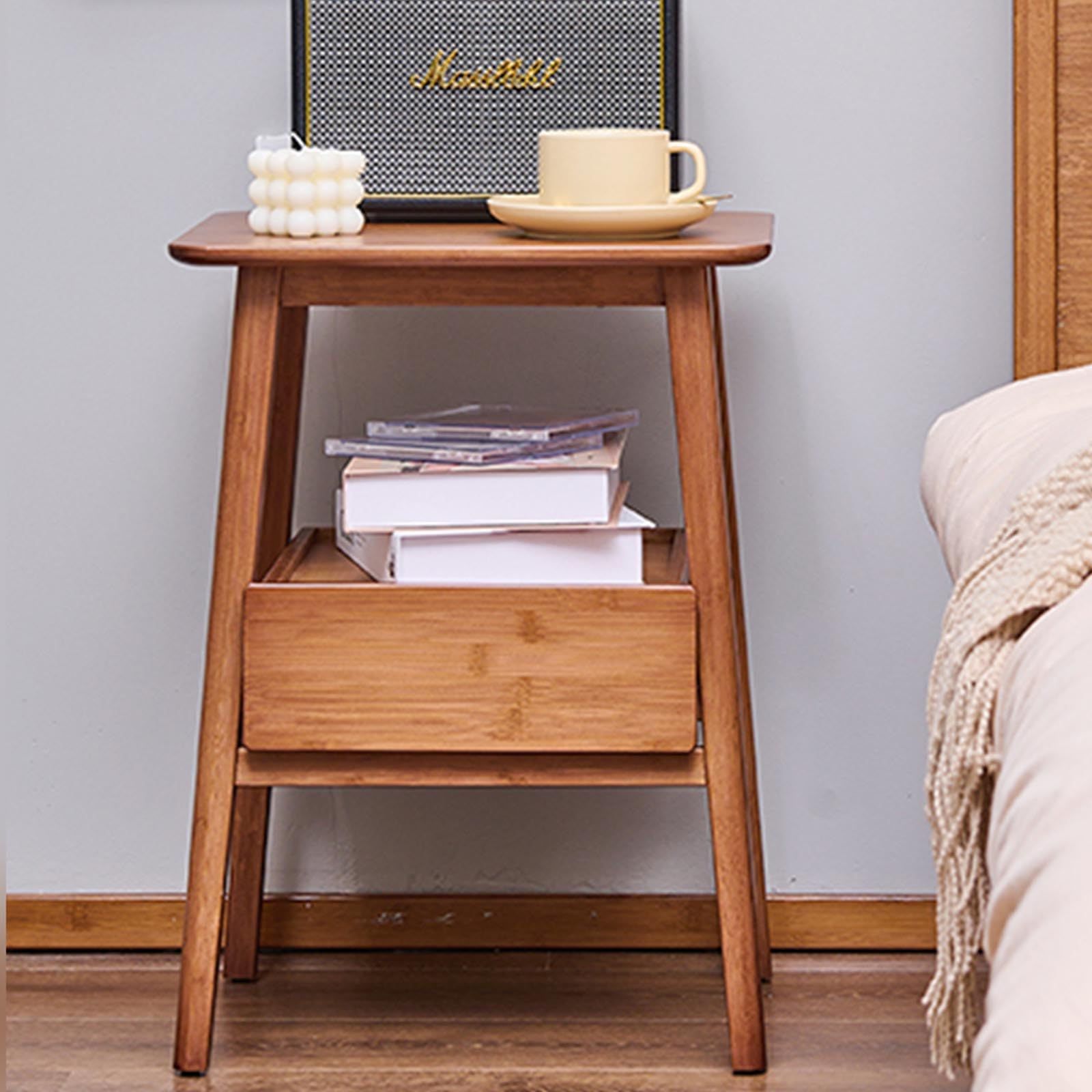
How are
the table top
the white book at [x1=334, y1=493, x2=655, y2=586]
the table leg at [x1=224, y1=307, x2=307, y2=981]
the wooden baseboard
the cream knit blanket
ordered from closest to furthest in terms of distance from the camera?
the cream knit blanket, the table top, the white book at [x1=334, y1=493, x2=655, y2=586], the table leg at [x1=224, y1=307, x2=307, y2=981], the wooden baseboard

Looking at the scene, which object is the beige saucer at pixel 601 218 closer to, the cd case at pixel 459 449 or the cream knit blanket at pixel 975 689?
the cd case at pixel 459 449

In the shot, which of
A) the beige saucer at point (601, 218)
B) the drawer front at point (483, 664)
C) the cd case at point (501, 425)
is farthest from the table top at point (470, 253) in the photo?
the drawer front at point (483, 664)

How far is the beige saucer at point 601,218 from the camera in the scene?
49.6 inches

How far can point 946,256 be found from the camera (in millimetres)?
1606

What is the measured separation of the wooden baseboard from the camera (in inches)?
66.2

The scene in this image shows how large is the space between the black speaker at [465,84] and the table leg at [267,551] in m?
0.17

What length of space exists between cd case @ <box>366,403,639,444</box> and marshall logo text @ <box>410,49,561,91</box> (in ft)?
0.90

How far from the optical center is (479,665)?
1315 mm

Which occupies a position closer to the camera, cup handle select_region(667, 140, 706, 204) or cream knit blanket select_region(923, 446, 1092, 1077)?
cream knit blanket select_region(923, 446, 1092, 1077)

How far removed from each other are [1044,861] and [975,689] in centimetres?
23

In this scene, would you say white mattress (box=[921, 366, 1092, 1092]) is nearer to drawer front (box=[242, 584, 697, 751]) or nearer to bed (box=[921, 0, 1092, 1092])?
bed (box=[921, 0, 1092, 1092])

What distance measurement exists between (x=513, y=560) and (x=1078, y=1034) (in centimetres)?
92

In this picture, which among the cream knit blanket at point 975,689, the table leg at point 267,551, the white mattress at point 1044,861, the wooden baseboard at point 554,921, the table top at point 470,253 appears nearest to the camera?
the white mattress at point 1044,861

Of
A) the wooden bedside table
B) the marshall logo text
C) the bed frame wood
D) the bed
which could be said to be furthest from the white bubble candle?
the bed frame wood
